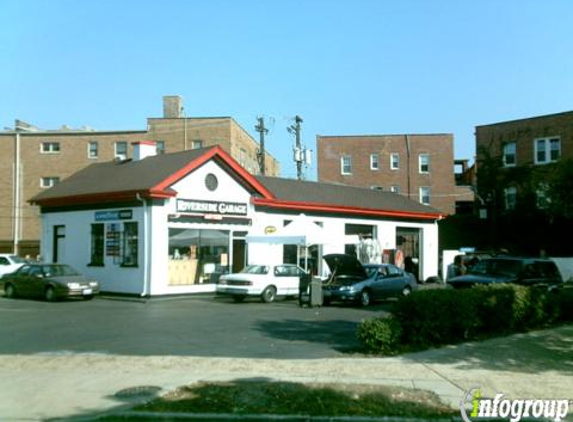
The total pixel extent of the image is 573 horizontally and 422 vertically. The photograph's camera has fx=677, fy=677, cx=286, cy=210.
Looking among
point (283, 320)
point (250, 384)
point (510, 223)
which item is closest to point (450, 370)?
point (250, 384)

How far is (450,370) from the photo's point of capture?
10438mm

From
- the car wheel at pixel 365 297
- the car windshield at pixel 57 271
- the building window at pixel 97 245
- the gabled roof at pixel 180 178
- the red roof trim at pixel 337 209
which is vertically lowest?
the car wheel at pixel 365 297

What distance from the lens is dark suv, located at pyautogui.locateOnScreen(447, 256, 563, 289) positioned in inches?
791

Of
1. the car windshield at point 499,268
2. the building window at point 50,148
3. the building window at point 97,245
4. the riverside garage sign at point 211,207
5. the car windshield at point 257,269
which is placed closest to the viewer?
the car windshield at point 499,268

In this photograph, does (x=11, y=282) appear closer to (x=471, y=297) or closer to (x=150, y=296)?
(x=150, y=296)

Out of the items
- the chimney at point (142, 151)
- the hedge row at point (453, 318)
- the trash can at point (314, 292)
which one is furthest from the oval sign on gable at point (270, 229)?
the hedge row at point (453, 318)

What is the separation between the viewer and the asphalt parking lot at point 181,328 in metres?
13.0

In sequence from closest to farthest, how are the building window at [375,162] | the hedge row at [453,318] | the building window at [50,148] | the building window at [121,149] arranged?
the hedge row at [453,318] → the building window at [50,148] → the building window at [121,149] → the building window at [375,162]

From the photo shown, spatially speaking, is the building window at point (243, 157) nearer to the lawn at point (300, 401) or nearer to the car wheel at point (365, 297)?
the car wheel at point (365, 297)

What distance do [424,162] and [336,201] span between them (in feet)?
81.8

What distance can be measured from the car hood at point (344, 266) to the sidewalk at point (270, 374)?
10.6 m

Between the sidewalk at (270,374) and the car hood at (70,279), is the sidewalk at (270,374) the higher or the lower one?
the lower one

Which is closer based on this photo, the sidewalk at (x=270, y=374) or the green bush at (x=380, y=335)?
the sidewalk at (x=270, y=374)

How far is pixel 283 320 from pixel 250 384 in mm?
8454
